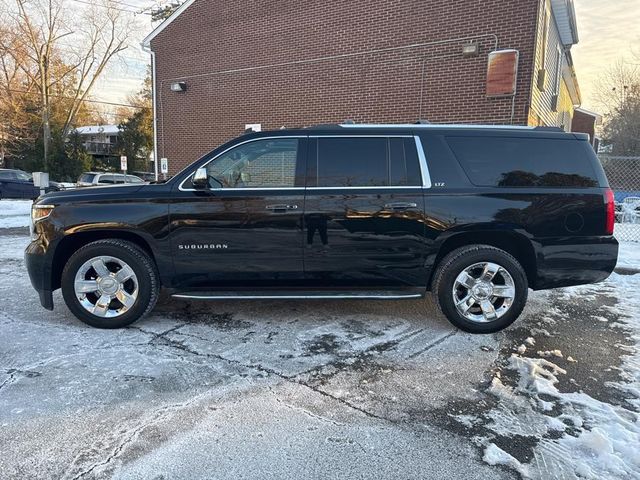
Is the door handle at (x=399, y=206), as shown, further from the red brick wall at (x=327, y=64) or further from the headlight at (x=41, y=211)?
the red brick wall at (x=327, y=64)

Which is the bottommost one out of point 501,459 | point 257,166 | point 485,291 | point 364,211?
point 501,459

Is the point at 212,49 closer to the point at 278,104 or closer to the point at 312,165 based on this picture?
the point at 278,104

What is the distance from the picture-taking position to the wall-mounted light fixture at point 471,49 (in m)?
9.64

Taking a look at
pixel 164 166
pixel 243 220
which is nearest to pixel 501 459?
pixel 243 220

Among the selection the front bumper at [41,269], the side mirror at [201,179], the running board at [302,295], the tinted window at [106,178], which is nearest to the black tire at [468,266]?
the running board at [302,295]

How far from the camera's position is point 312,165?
436cm

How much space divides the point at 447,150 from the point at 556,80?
452 inches

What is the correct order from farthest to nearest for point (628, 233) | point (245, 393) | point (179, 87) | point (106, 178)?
point (106, 178)
point (179, 87)
point (628, 233)
point (245, 393)

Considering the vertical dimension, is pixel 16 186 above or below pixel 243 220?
above

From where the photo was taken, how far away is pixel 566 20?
11.7 metres

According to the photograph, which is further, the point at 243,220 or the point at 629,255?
the point at 629,255

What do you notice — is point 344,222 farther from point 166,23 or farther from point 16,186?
point 16,186

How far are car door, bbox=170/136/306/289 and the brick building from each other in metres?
6.93

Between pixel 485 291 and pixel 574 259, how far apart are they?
882mm
